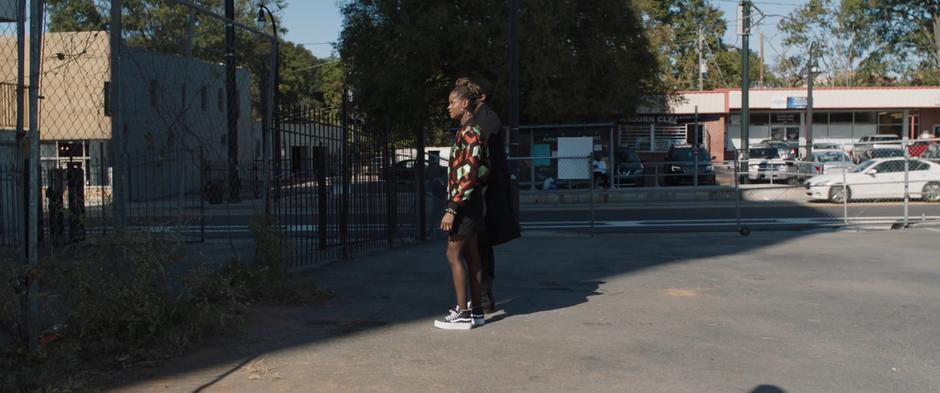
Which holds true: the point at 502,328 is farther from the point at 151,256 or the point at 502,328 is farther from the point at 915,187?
the point at 915,187

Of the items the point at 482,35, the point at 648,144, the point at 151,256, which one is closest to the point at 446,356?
the point at 151,256

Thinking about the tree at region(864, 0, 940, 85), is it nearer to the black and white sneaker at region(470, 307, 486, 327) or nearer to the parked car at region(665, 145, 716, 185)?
the parked car at region(665, 145, 716, 185)

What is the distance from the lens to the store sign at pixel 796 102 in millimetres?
51528

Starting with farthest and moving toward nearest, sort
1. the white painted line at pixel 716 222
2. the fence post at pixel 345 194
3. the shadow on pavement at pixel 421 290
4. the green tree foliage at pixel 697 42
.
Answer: the green tree foliage at pixel 697 42 → the white painted line at pixel 716 222 → the fence post at pixel 345 194 → the shadow on pavement at pixel 421 290

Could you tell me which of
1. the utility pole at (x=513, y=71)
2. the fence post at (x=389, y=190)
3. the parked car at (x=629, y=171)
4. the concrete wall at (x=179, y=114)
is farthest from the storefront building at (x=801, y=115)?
the concrete wall at (x=179, y=114)

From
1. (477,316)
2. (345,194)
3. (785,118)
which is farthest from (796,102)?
(477,316)

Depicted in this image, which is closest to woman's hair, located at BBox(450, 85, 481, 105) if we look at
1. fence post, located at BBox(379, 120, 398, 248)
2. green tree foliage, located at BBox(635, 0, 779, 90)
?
fence post, located at BBox(379, 120, 398, 248)

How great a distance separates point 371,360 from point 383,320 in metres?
1.29

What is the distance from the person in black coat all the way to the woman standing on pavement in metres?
0.16

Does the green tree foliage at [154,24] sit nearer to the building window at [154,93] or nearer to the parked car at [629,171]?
the building window at [154,93]

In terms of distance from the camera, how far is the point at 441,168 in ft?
47.9

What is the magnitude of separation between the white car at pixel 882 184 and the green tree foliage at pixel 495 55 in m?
9.27

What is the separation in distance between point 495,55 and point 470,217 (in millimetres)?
22714

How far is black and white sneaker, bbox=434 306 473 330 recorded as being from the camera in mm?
6570
